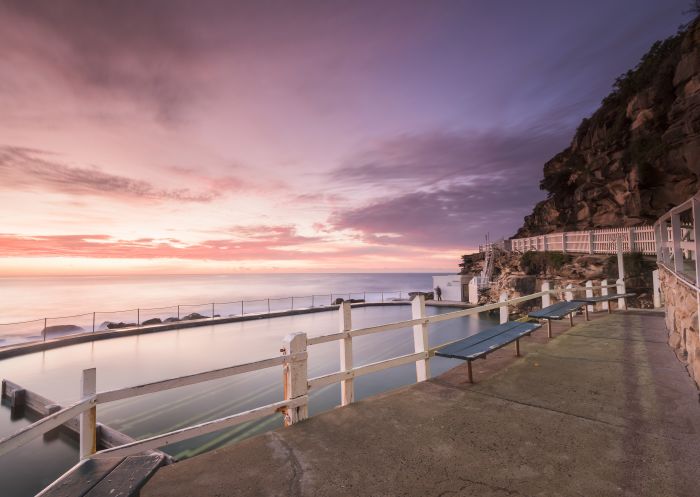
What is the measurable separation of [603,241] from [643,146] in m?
10.0

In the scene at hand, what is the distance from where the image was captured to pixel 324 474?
311 cm

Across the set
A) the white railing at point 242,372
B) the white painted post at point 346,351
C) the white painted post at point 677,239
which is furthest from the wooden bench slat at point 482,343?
the white painted post at point 677,239

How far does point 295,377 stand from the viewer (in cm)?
431

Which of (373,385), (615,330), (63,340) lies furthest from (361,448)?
(63,340)

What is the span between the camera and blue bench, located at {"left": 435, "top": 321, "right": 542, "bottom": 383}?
208 inches

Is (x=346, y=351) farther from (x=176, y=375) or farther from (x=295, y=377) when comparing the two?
(x=176, y=375)

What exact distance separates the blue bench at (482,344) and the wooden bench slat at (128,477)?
4.22 meters

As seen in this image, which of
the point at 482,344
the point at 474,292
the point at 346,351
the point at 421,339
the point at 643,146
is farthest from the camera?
the point at 474,292

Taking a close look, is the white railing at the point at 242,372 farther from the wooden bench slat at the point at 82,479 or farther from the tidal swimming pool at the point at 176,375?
the tidal swimming pool at the point at 176,375

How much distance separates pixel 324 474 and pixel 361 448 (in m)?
0.59

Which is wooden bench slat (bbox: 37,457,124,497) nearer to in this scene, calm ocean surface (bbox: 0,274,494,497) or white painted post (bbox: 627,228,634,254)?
calm ocean surface (bbox: 0,274,494,497)

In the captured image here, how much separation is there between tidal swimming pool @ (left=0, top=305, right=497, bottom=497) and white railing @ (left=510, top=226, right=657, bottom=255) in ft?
40.8

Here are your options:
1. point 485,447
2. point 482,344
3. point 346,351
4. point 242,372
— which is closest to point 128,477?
point 242,372

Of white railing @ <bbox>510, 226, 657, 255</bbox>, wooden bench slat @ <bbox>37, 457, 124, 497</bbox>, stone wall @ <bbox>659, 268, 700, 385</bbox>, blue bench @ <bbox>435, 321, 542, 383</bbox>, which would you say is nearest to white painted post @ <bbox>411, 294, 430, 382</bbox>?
blue bench @ <bbox>435, 321, 542, 383</bbox>
